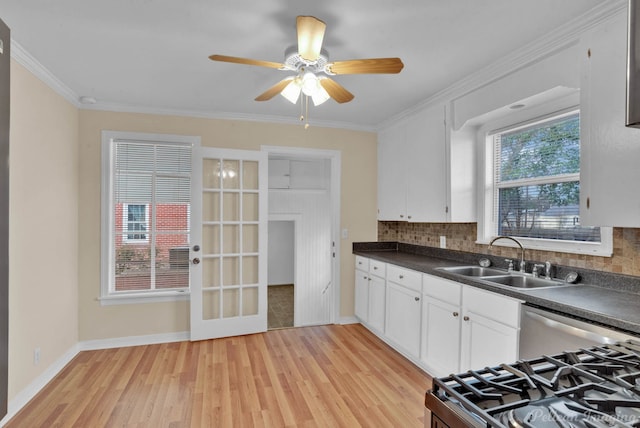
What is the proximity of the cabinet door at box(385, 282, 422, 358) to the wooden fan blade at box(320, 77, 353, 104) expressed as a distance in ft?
5.76

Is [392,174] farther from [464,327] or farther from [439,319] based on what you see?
[464,327]

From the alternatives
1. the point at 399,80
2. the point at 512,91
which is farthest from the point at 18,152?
the point at 512,91

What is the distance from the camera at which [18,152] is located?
92.8 inches

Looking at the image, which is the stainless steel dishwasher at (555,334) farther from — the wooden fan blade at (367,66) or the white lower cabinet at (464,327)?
the wooden fan blade at (367,66)

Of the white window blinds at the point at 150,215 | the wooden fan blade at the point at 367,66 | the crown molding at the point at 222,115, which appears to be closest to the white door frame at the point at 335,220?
the crown molding at the point at 222,115

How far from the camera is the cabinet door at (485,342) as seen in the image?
2.07m

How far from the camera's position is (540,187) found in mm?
2627

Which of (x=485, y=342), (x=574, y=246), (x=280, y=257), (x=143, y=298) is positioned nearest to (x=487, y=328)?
(x=485, y=342)

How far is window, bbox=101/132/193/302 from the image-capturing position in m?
3.48

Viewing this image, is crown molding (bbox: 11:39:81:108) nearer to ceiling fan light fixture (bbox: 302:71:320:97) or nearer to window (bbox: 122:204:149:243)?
window (bbox: 122:204:149:243)

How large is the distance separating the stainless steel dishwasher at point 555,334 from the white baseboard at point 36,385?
3.03 metres

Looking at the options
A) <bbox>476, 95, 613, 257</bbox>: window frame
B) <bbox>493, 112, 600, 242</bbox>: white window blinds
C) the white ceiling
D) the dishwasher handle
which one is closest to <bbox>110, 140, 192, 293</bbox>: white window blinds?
the white ceiling

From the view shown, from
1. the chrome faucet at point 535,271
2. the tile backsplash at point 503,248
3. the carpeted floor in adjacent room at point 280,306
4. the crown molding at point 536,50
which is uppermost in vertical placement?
the crown molding at point 536,50

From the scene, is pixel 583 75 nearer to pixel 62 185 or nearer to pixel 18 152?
pixel 18 152
